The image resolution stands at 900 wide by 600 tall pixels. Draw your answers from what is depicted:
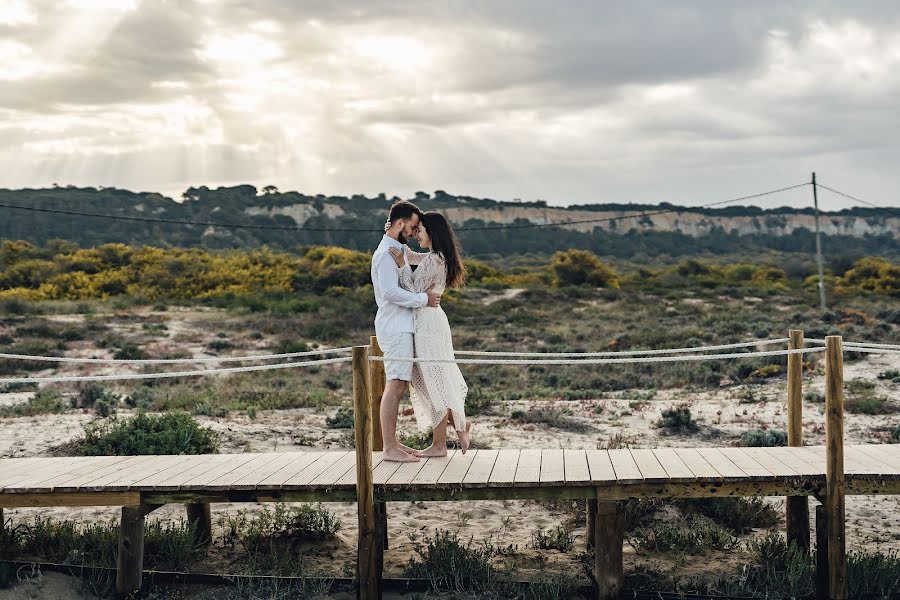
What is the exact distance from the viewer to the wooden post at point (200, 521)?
677 cm

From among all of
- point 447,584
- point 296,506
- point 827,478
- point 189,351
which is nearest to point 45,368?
point 189,351

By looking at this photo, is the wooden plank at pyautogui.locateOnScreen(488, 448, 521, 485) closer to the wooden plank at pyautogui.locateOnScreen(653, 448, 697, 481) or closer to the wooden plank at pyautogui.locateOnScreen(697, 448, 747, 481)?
the wooden plank at pyautogui.locateOnScreen(653, 448, 697, 481)

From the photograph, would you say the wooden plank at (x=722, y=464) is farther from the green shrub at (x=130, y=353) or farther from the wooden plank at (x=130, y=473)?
the green shrub at (x=130, y=353)

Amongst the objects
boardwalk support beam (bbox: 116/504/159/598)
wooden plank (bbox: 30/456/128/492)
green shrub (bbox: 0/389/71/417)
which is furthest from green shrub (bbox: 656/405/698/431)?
green shrub (bbox: 0/389/71/417)

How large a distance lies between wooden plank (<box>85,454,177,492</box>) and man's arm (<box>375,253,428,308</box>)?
2.00 meters

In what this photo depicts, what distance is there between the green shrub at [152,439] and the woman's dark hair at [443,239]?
3.83 m

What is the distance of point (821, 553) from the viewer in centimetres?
550

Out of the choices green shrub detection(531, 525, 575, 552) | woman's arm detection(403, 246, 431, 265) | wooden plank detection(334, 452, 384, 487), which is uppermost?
woman's arm detection(403, 246, 431, 265)

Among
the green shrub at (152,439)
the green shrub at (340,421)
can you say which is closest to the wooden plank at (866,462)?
the green shrub at (152,439)

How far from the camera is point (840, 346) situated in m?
5.30

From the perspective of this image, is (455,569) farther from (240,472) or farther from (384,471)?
(240,472)

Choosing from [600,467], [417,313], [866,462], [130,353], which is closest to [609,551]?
[600,467]

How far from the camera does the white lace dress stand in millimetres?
5996

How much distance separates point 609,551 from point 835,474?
1437 mm
